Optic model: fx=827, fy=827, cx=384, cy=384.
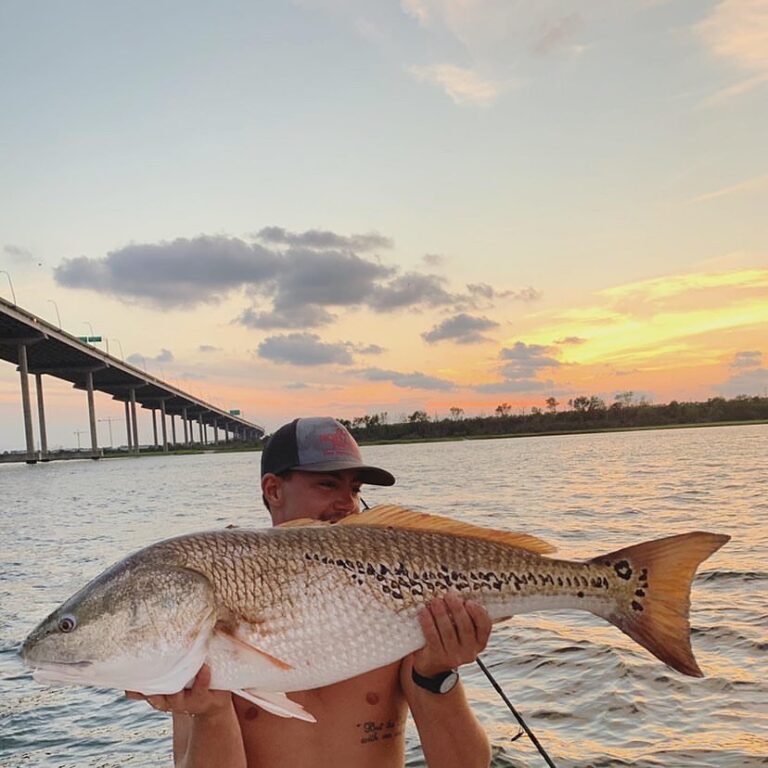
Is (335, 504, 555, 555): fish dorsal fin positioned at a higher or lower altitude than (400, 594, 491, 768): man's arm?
higher

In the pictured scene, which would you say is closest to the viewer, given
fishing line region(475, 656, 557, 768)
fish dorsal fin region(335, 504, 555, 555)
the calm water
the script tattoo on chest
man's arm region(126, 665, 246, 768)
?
man's arm region(126, 665, 246, 768)

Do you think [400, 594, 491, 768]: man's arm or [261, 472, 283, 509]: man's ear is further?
[261, 472, 283, 509]: man's ear

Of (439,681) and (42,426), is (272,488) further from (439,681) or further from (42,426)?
(42,426)

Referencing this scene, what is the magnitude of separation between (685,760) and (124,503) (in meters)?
27.5

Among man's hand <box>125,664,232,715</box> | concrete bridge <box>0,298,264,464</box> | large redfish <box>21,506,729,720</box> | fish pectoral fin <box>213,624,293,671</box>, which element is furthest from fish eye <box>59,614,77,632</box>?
concrete bridge <box>0,298,264,464</box>

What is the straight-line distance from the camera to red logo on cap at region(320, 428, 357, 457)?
12.7 ft

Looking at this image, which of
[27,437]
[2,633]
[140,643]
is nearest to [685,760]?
[140,643]

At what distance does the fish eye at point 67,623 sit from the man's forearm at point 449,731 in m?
1.50

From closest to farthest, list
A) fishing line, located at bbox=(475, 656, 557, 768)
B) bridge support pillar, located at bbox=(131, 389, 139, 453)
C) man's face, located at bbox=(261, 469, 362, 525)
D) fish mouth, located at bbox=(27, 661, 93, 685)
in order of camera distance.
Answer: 1. fish mouth, located at bbox=(27, 661, 93, 685)
2. man's face, located at bbox=(261, 469, 362, 525)
3. fishing line, located at bbox=(475, 656, 557, 768)
4. bridge support pillar, located at bbox=(131, 389, 139, 453)

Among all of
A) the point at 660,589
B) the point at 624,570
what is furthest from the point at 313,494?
the point at 660,589

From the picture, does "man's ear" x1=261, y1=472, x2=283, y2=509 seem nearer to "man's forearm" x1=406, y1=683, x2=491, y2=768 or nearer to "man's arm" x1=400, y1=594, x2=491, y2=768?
"man's arm" x1=400, y1=594, x2=491, y2=768

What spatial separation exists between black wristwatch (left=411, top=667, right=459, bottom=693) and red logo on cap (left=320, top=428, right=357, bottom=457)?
3.35 feet

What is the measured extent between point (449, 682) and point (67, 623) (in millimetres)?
1558

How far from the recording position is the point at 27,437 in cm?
7694
